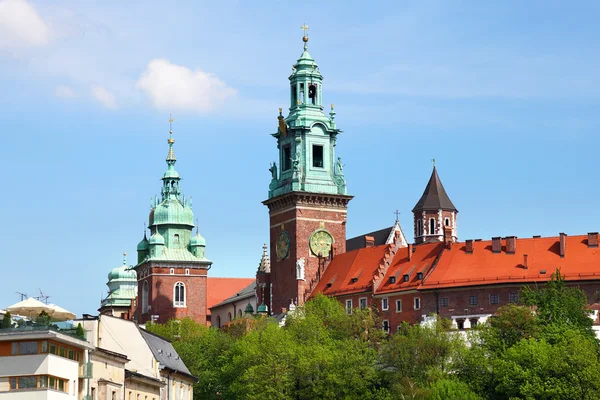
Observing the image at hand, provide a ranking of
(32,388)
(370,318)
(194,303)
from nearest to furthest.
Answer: (32,388)
(370,318)
(194,303)

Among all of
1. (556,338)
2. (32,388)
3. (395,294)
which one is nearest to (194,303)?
(395,294)

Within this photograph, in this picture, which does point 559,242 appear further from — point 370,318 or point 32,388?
point 32,388

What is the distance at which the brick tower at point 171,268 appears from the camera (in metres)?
169

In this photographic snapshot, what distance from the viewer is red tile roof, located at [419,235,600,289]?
12294cm

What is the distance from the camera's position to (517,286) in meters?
124

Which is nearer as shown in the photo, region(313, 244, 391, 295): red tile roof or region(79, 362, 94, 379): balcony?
region(79, 362, 94, 379): balcony

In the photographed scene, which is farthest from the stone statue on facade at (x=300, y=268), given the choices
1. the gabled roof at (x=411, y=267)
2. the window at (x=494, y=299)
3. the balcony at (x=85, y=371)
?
the balcony at (x=85, y=371)

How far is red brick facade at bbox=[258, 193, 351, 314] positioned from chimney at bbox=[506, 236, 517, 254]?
2246cm

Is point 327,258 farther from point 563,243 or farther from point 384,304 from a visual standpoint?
point 563,243

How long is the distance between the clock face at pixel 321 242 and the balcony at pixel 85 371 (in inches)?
3251

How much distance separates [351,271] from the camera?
458ft

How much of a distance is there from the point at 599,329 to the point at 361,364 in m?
19.0

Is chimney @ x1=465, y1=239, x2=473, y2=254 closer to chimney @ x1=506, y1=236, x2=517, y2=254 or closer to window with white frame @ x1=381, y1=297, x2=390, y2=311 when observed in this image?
chimney @ x1=506, y1=236, x2=517, y2=254

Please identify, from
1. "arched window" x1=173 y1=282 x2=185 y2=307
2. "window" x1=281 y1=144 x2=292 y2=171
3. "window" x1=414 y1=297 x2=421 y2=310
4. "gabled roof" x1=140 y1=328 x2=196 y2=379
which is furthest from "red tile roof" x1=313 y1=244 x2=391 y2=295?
"gabled roof" x1=140 y1=328 x2=196 y2=379
